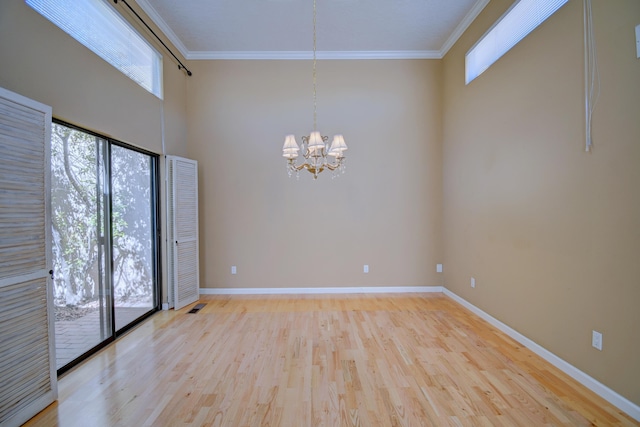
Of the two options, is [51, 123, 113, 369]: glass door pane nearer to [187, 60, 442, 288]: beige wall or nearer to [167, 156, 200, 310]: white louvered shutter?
[167, 156, 200, 310]: white louvered shutter

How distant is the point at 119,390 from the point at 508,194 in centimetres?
404

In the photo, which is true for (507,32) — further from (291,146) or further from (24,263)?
(24,263)

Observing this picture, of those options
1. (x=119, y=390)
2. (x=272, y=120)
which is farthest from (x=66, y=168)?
(x=272, y=120)

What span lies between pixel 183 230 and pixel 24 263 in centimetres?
215

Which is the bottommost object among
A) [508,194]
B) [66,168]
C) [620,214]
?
[620,214]

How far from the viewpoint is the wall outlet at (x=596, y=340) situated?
80.4 inches

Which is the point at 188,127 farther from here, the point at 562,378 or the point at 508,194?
the point at 562,378

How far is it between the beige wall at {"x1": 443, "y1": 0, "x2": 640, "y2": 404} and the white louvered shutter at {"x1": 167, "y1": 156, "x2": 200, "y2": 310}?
394 cm

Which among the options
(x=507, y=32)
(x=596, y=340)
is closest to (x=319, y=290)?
(x=596, y=340)

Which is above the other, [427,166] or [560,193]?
[427,166]

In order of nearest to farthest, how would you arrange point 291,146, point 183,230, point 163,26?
1. point 291,146
2. point 163,26
3. point 183,230

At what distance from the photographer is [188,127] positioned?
4.51 meters

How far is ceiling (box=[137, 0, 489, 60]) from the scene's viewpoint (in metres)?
3.43

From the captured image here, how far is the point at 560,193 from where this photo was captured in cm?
240
